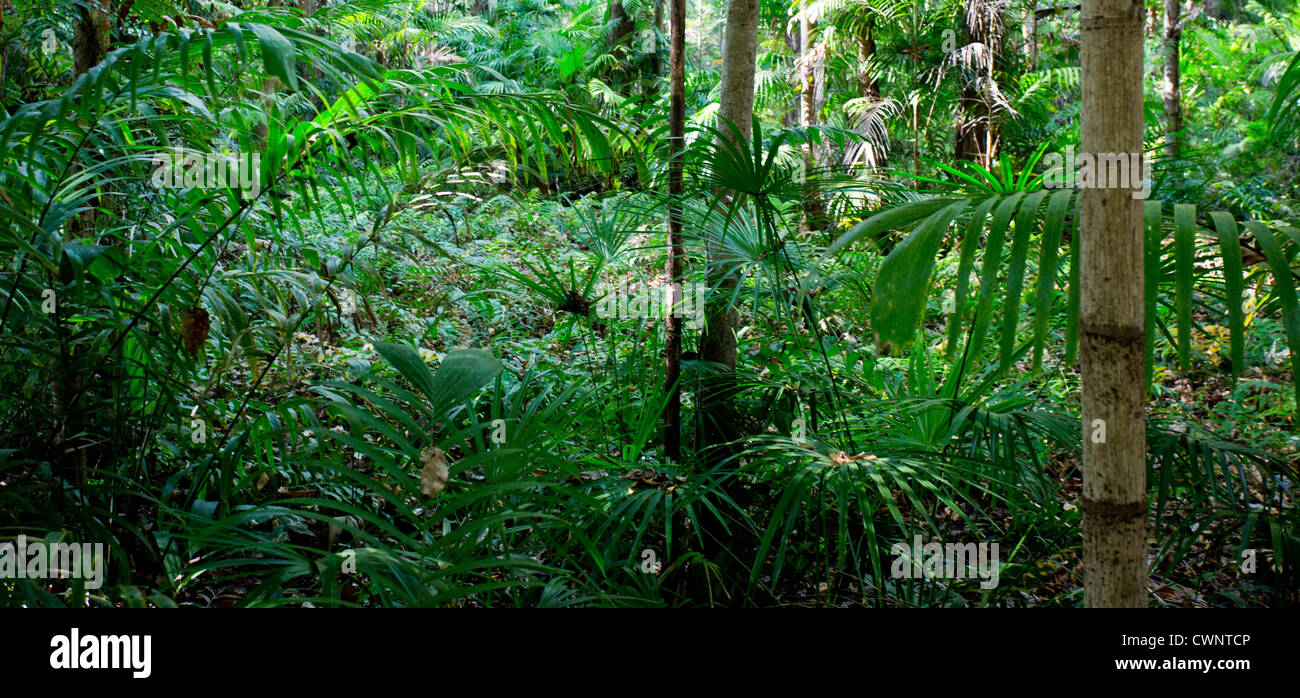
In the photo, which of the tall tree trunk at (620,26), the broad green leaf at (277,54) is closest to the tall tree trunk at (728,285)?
the broad green leaf at (277,54)

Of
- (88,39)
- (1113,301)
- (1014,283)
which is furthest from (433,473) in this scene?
(88,39)

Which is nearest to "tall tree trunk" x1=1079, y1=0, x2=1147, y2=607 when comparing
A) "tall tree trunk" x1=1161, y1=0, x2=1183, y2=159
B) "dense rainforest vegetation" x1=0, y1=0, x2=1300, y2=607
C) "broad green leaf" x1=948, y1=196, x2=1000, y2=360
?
"dense rainforest vegetation" x1=0, y1=0, x2=1300, y2=607

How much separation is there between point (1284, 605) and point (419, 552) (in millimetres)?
1953

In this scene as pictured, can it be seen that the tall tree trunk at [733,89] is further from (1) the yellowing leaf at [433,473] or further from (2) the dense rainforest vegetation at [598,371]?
(1) the yellowing leaf at [433,473]

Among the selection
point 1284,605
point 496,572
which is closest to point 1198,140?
point 1284,605

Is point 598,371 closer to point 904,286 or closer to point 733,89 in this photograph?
point 733,89

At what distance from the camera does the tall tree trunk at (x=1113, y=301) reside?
1.03m

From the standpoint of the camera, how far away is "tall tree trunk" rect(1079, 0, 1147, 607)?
3.37 feet

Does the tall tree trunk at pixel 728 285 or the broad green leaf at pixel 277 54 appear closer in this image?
the broad green leaf at pixel 277 54

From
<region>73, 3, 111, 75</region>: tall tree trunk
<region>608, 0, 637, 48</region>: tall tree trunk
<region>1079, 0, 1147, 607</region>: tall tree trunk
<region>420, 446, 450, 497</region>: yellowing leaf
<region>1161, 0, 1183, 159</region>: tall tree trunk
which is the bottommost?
<region>420, 446, 450, 497</region>: yellowing leaf

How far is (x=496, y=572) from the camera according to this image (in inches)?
85.8

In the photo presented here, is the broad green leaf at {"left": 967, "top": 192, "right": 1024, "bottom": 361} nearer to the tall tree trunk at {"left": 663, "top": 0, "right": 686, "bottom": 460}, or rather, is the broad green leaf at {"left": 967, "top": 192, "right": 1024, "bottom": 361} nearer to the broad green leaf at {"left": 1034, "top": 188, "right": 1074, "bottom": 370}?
the broad green leaf at {"left": 1034, "top": 188, "right": 1074, "bottom": 370}
